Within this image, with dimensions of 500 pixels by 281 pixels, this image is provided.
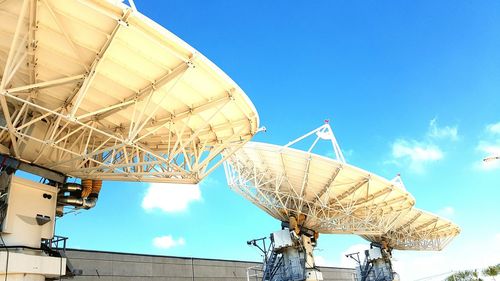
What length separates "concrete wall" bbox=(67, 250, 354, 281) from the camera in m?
25.8

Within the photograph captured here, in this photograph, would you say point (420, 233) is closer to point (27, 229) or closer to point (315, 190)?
point (315, 190)

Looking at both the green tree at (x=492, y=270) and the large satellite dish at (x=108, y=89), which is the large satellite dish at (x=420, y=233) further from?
the green tree at (x=492, y=270)

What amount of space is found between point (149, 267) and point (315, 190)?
1224 cm

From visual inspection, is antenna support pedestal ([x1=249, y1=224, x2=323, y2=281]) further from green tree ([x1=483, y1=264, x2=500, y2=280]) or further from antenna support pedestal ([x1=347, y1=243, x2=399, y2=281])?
green tree ([x1=483, y1=264, x2=500, y2=280])

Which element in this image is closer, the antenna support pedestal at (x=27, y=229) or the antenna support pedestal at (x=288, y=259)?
the antenna support pedestal at (x=27, y=229)

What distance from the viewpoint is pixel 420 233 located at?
151 ft

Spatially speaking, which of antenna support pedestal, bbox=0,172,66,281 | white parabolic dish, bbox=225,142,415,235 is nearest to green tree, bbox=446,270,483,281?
white parabolic dish, bbox=225,142,415,235

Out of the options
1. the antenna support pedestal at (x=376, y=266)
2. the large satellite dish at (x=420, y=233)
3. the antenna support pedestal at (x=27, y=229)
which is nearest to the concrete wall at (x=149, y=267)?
the antenna support pedestal at (x=27, y=229)

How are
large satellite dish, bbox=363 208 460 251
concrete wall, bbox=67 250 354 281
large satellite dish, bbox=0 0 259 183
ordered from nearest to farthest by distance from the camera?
1. large satellite dish, bbox=0 0 259 183
2. concrete wall, bbox=67 250 354 281
3. large satellite dish, bbox=363 208 460 251

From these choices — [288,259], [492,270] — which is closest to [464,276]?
[492,270]

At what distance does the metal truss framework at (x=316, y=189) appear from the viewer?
27.0 meters

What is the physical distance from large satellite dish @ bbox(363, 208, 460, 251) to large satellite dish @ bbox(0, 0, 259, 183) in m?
28.8

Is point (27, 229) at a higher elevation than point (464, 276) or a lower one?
higher

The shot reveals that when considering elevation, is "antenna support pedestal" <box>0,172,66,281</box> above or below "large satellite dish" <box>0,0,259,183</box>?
below
